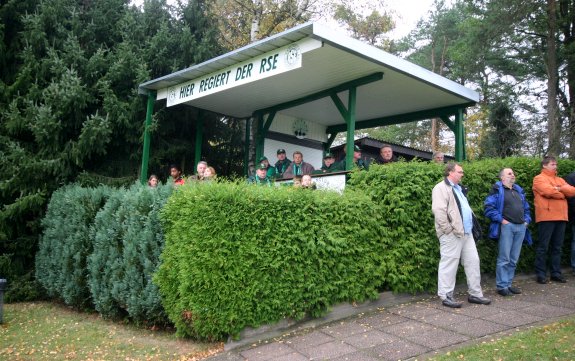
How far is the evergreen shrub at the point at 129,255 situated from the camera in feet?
20.0

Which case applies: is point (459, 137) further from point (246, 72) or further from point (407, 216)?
point (246, 72)

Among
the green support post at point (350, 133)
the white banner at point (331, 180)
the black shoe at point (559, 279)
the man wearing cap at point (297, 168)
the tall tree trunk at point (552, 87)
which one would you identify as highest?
the tall tree trunk at point (552, 87)

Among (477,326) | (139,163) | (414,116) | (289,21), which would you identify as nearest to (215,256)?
(477,326)

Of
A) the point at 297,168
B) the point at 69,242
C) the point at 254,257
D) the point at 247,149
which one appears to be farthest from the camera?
the point at 247,149

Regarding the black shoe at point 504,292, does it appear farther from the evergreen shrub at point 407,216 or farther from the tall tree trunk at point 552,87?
the tall tree trunk at point 552,87

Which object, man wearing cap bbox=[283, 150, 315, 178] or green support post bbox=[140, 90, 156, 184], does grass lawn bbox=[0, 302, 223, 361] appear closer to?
green support post bbox=[140, 90, 156, 184]

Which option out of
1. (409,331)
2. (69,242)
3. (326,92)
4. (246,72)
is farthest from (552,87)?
(69,242)

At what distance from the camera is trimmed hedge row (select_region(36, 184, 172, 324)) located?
6137mm

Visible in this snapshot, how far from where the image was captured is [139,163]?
10.5 m

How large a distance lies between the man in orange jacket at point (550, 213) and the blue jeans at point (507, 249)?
2.71ft

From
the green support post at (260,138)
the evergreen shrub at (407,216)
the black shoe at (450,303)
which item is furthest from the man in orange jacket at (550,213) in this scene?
the green support post at (260,138)

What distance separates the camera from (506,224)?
6.36 meters

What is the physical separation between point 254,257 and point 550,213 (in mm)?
4710

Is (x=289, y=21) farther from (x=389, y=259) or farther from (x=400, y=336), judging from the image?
(x=400, y=336)
